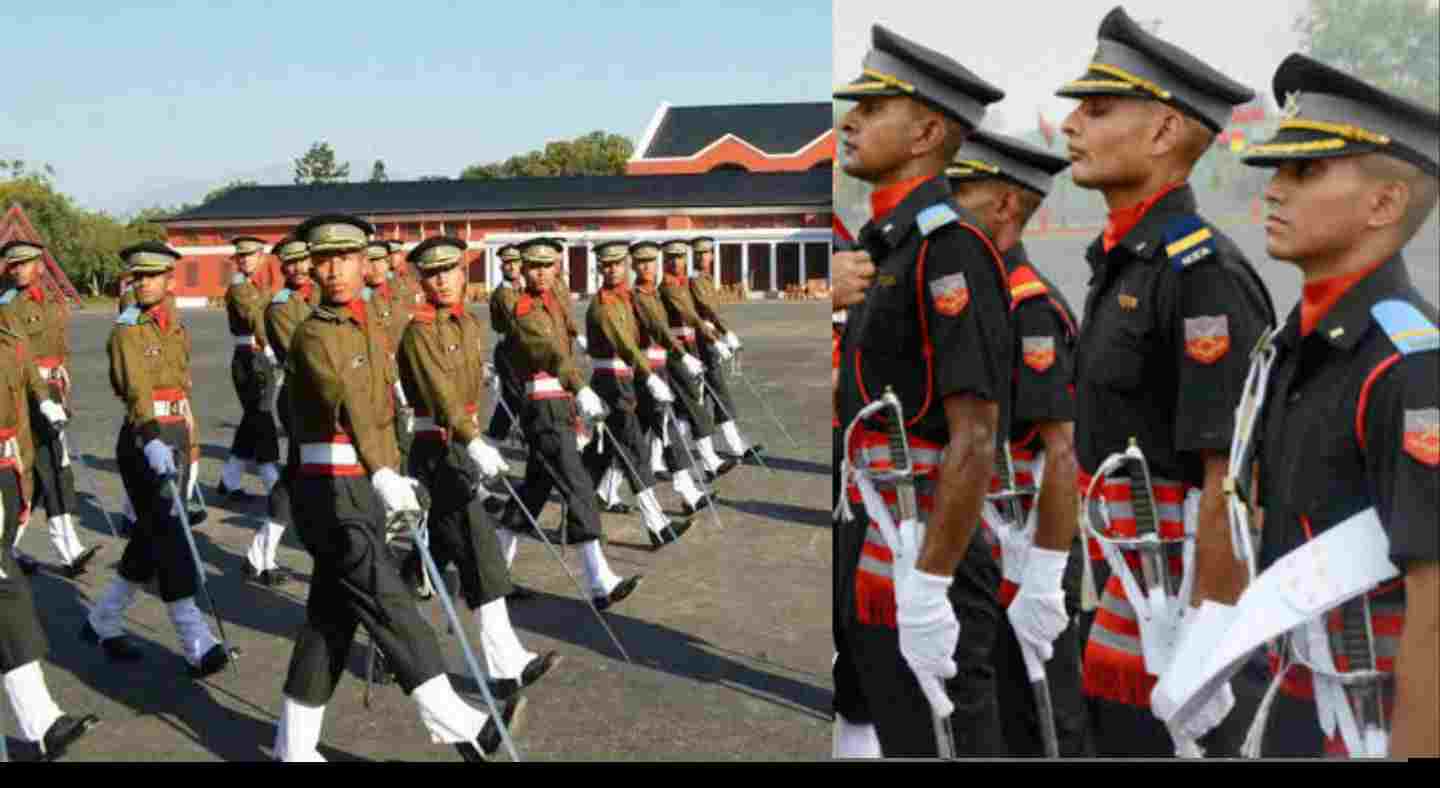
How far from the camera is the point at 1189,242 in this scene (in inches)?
144

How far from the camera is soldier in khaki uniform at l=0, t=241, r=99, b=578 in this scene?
566cm

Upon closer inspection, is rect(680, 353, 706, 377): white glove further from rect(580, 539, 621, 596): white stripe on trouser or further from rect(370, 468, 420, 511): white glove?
rect(370, 468, 420, 511): white glove

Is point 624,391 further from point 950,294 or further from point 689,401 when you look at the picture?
point 950,294

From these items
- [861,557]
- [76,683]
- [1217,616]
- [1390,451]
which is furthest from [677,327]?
[1390,451]

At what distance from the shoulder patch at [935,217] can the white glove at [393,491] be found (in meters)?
1.92

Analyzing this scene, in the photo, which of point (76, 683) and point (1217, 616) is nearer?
point (1217, 616)

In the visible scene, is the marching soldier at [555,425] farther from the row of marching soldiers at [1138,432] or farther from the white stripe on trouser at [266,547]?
the row of marching soldiers at [1138,432]

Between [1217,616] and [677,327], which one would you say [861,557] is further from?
[677,327]

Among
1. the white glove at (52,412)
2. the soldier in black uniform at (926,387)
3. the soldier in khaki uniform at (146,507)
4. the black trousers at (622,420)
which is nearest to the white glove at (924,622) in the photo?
the soldier in black uniform at (926,387)

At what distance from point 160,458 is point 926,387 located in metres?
3.65

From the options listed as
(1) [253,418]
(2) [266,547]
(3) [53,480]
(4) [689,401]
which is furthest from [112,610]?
(4) [689,401]

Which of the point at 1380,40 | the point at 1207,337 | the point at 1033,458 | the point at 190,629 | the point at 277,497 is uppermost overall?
the point at 1380,40
